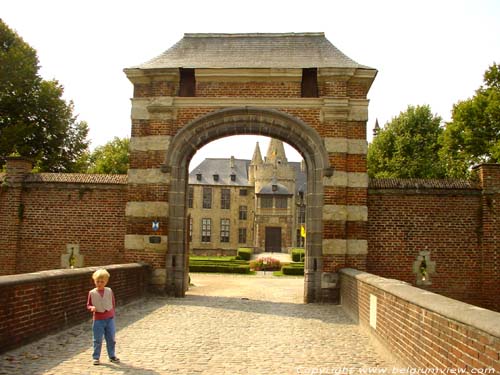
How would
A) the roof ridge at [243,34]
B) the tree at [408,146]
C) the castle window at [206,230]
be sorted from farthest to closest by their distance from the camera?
the castle window at [206,230] → the tree at [408,146] → the roof ridge at [243,34]

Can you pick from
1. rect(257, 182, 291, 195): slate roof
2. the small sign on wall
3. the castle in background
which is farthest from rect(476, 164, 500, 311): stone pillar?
rect(257, 182, 291, 195): slate roof

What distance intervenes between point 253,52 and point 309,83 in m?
1.93

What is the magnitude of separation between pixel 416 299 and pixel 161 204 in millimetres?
8485

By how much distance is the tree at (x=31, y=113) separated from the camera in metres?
23.4

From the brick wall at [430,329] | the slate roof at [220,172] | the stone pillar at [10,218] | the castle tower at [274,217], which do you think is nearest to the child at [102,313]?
the brick wall at [430,329]

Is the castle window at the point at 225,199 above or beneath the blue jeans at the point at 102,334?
above

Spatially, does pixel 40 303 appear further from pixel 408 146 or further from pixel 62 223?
pixel 408 146

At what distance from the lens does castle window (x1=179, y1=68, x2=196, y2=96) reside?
13.3 m

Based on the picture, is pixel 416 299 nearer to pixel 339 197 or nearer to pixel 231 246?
pixel 339 197

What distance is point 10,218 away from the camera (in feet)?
44.8

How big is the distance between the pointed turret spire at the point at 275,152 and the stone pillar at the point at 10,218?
45088mm

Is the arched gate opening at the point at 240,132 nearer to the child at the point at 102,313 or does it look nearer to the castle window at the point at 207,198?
the child at the point at 102,313

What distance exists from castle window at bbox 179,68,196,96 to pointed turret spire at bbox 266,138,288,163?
146ft

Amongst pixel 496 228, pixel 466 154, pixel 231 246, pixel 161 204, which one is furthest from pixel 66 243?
pixel 231 246
